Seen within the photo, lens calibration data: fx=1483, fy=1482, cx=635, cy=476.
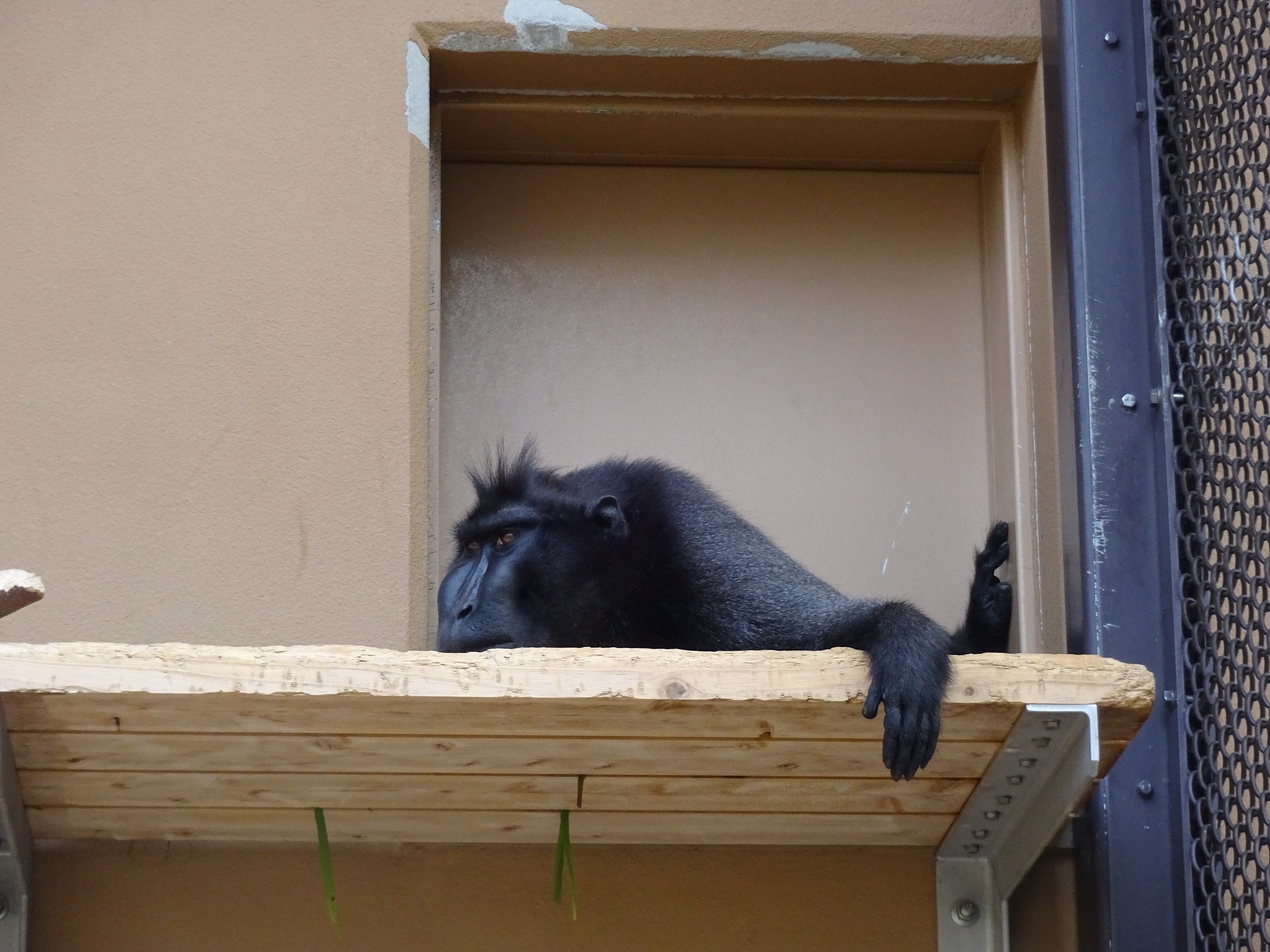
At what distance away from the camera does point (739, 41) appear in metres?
3.54

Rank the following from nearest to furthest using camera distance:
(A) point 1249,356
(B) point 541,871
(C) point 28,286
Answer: (A) point 1249,356 < (B) point 541,871 < (C) point 28,286

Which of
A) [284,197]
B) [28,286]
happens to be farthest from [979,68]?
[28,286]

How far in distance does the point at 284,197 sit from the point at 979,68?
5.50ft

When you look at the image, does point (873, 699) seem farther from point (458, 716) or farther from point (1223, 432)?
point (1223, 432)

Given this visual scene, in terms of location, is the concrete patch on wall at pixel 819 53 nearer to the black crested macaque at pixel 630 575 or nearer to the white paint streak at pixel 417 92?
the white paint streak at pixel 417 92

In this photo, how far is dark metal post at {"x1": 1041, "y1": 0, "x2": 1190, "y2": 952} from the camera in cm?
275

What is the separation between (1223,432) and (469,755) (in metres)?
1.49

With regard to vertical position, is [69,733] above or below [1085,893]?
above

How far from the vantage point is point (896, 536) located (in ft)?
12.3

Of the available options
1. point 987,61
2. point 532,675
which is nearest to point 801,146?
point 987,61

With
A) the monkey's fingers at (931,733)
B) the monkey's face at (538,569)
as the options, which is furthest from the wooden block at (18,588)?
the monkey's fingers at (931,733)

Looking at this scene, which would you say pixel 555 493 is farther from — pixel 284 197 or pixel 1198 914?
pixel 1198 914

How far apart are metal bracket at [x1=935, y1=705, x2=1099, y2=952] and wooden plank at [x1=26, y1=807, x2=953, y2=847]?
0.08 m

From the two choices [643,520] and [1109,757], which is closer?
[1109,757]
